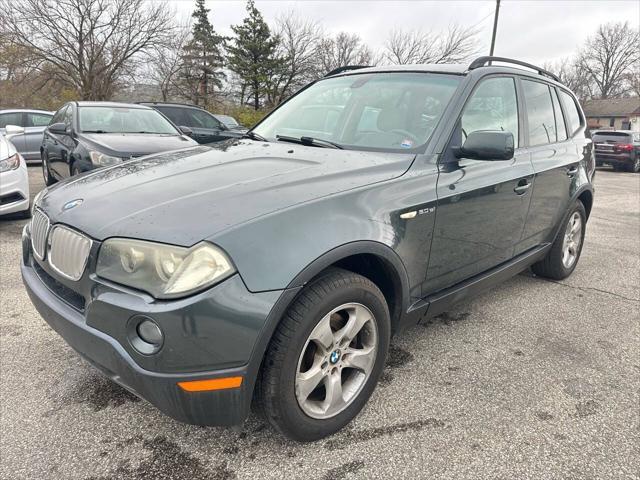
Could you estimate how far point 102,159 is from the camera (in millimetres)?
5402

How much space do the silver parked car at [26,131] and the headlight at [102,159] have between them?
22.6ft

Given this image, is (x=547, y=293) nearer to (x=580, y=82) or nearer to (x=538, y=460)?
(x=538, y=460)

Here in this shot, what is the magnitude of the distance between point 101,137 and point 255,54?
3247cm

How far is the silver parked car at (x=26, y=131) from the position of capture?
1084 centimetres

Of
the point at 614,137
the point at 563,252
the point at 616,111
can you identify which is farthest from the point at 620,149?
the point at 616,111

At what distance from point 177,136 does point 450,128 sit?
199 inches

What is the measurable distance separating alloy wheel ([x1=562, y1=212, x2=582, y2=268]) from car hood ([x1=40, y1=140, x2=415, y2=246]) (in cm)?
238

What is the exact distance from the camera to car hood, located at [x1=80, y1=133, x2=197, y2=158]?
5.47 metres

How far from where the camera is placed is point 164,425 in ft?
6.79

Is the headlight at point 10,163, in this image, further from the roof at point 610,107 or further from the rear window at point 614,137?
the roof at point 610,107

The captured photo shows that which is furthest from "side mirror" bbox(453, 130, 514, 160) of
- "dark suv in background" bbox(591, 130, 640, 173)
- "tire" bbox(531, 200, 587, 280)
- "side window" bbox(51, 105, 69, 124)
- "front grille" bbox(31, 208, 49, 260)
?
"dark suv in background" bbox(591, 130, 640, 173)

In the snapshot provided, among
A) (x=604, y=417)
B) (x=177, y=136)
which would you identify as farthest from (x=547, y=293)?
(x=177, y=136)

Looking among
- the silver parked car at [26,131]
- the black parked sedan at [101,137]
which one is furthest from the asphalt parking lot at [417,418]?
the silver parked car at [26,131]

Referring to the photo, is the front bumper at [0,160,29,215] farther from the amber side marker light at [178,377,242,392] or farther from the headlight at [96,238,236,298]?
the amber side marker light at [178,377,242,392]
